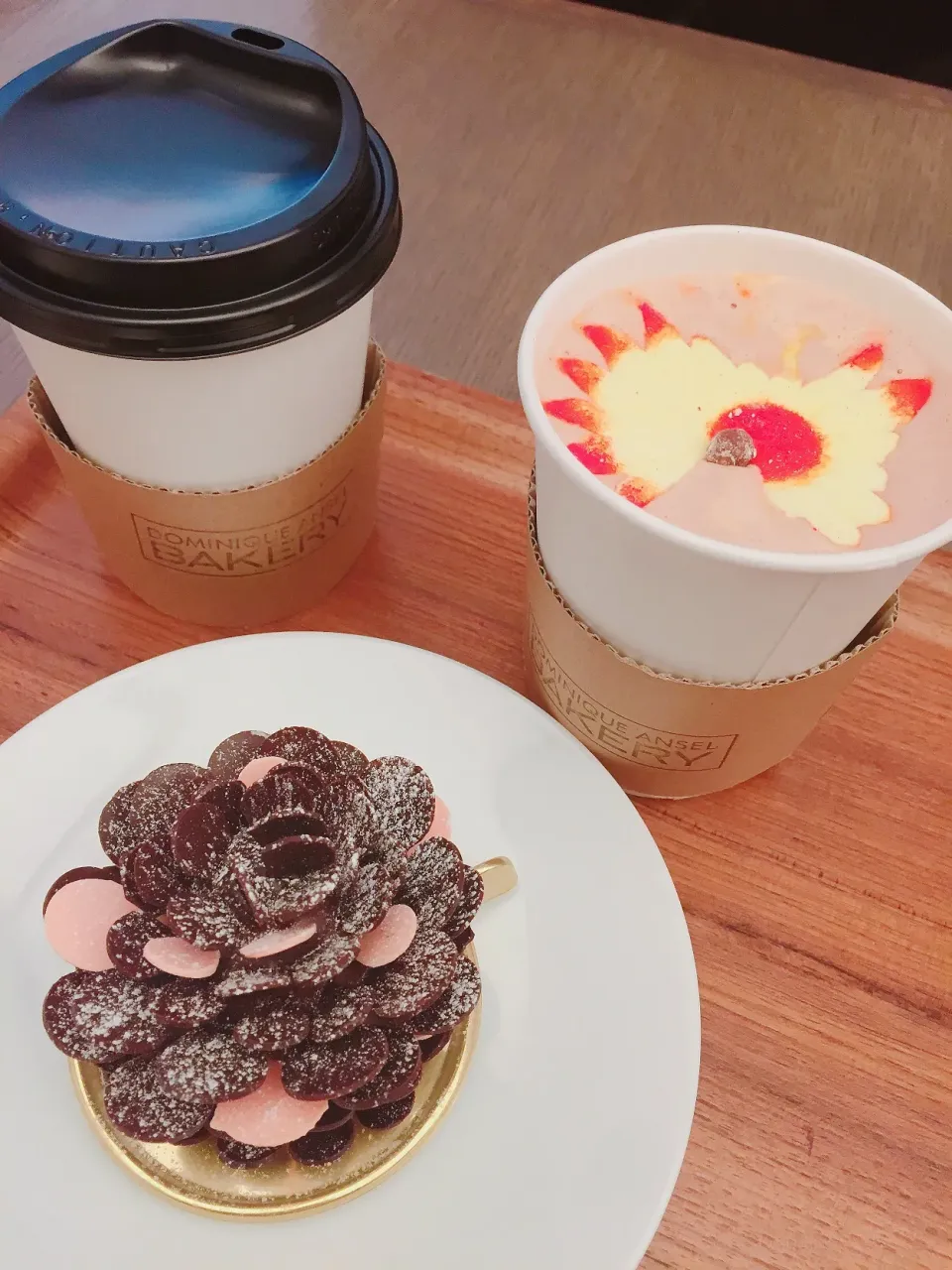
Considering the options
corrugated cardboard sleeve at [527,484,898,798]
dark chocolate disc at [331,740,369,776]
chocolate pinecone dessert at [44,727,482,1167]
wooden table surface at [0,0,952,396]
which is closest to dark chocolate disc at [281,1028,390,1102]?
chocolate pinecone dessert at [44,727,482,1167]

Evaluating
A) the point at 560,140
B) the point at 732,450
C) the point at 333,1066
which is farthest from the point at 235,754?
the point at 560,140

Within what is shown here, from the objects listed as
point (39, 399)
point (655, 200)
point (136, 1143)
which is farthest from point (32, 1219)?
point (655, 200)

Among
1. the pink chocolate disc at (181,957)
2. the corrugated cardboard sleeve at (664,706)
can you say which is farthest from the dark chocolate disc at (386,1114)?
the corrugated cardboard sleeve at (664,706)

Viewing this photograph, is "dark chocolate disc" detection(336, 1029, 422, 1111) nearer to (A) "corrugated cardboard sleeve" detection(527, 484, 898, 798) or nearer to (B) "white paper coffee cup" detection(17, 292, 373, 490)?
(A) "corrugated cardboard sleeve" detection(527, 484, 898, 798)

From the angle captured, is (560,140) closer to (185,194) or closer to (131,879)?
(185,194)

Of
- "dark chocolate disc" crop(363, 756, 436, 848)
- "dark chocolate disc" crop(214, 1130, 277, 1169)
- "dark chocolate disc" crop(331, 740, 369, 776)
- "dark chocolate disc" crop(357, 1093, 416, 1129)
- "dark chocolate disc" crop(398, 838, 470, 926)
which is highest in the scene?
"dark chocolate disc" crop(363, 756, 436, 848)

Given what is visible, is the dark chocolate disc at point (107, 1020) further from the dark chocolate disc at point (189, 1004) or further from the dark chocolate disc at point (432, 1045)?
the dark chocolate disc at point (432, 1045)

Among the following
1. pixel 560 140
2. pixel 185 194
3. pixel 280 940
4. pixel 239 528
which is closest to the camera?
pixel 280 940
